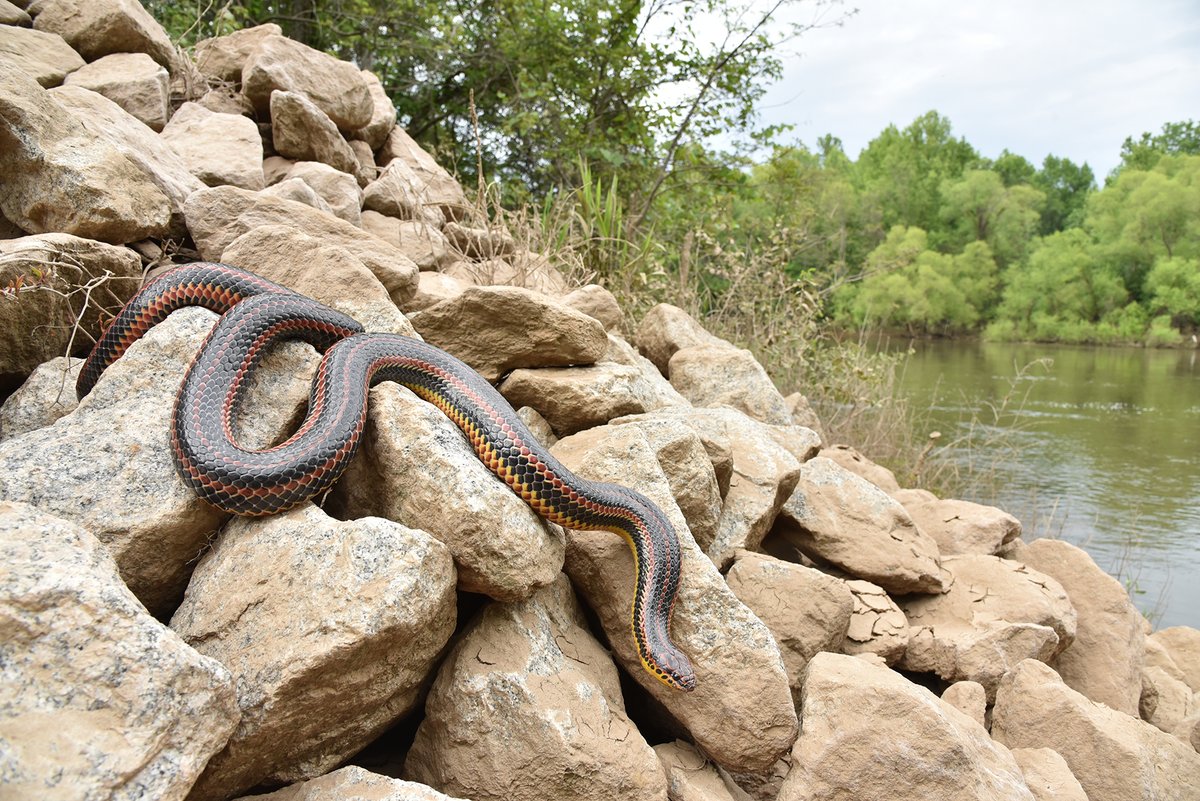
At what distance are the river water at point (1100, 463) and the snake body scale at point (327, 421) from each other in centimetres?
733

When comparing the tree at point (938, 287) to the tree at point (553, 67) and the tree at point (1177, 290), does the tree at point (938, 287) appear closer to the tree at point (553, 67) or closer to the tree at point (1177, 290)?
the tree at point (1177, 290)

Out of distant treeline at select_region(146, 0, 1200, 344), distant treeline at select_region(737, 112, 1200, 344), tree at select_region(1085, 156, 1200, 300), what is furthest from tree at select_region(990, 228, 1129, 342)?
distant treeline at select_region(146, 0, 1200, 344)

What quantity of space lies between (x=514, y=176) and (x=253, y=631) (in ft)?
39.8

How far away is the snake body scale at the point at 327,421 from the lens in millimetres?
2973

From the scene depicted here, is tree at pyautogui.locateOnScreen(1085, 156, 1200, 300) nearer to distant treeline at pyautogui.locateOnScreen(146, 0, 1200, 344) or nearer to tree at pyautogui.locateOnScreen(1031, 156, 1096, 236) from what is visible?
tree at pyautogui.locateOnScreen(1031, 156, 1096, 236)

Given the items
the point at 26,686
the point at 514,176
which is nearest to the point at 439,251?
the point at 26,686

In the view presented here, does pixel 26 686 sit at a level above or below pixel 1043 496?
above

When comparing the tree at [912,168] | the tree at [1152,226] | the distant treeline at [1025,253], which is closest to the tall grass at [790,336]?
the distant treeline at [1025,253]

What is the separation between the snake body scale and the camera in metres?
2.97

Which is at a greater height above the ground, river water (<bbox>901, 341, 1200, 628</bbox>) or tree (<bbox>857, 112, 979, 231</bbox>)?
tree (<bbox>857, 112, 979, 231</bbox>)

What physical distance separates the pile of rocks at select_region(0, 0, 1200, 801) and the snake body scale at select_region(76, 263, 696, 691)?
5.5 inches

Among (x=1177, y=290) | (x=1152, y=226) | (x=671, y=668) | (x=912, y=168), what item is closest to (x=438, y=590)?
(x=671, y=668)

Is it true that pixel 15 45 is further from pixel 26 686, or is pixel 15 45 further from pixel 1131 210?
pixel 1131 210

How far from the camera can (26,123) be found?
4.10 meters
